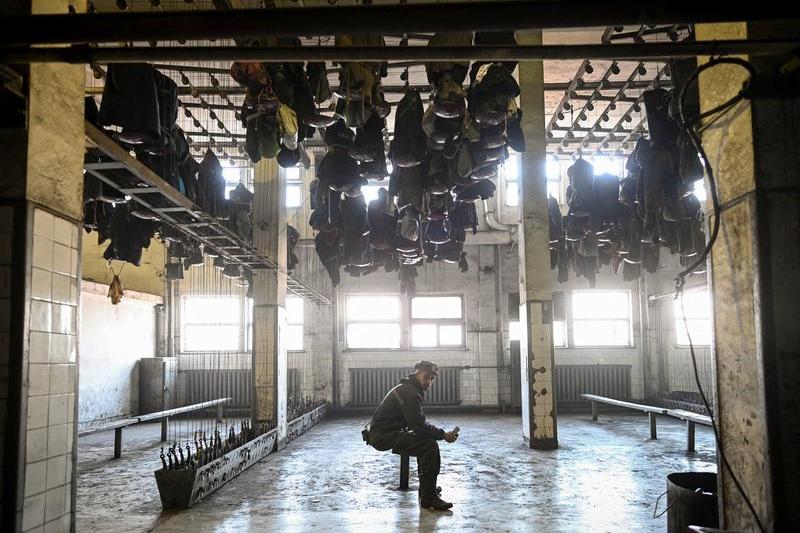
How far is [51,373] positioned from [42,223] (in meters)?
0.78

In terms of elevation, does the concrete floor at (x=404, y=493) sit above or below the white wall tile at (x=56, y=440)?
below

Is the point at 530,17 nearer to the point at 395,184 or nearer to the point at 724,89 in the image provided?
the point at 724,89

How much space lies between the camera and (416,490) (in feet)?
20.5

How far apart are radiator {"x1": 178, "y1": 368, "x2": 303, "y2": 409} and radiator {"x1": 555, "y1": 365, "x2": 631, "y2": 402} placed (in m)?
6.02

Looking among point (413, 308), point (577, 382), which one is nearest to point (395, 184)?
point (413, 308)

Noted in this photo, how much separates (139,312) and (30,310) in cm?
1170

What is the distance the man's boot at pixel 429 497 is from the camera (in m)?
5.48

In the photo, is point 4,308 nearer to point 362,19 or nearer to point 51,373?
point 51,373

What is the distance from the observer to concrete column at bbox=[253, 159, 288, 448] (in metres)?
9.21

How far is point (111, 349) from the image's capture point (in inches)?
509

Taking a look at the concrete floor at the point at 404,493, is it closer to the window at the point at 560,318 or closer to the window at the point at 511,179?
the window at the point at 560,318

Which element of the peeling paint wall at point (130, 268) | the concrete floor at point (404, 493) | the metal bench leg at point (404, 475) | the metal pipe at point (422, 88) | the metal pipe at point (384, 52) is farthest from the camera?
the peeling paint wall at point (130, 268)

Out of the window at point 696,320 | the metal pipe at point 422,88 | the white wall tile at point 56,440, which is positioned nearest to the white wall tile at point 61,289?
the white wall tile at point 56,440

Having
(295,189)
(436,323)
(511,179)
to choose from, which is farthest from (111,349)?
(511,179)
